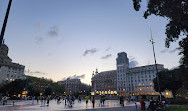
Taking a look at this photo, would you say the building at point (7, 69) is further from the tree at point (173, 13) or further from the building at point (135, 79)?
the tree at point (173, 13)

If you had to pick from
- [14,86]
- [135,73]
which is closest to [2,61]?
[14,86]

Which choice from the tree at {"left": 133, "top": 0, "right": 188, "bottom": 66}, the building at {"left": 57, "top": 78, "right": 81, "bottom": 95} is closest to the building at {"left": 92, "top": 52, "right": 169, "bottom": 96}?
the building at {"left": 57, "top": 78, "right": 81, "bottom": 95}

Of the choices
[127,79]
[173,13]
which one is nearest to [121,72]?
[127,79]

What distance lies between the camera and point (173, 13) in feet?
47.3

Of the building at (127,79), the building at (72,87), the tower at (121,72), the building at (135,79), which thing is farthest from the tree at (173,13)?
the building at (72,87)

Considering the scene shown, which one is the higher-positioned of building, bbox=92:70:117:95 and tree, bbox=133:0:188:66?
tree, bbox=133:0:188:66

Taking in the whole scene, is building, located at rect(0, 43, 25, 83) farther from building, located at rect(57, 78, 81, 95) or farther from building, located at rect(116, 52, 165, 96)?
building, located at rect(116, 52, 165, 96)

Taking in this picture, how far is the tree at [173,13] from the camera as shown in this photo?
46.6 ft

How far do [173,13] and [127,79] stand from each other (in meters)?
110

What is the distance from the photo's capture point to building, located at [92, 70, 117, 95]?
130550 mm

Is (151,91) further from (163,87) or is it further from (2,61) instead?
(2,61)

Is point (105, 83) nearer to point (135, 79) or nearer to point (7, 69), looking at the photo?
point (135, 79)

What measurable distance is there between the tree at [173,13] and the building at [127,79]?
78669 millimetres

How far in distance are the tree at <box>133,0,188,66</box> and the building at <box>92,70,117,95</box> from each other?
115m
